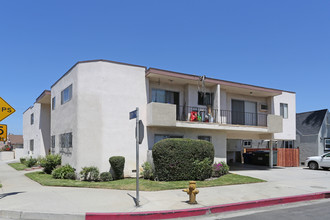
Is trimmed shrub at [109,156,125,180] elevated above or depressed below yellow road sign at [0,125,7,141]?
below

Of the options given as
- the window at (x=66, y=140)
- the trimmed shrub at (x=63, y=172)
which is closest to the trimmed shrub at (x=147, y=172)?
the trimmed shrub at (x=63, y=172)

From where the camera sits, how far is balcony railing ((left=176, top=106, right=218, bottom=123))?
17.1 m

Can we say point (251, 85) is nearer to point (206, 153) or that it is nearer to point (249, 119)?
point (249, 119)

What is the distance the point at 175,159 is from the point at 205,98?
19.9ft

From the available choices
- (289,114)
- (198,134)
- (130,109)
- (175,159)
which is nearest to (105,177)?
(175,159)

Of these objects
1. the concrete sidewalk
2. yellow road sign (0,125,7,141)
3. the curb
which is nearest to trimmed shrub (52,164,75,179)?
the concrete sidewalk

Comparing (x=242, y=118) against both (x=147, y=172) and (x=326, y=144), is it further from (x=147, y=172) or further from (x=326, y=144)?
(x=326, y=144)

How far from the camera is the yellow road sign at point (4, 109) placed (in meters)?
9.98

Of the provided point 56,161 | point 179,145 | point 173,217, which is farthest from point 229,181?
point 56,161

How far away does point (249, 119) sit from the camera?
67.3 feet

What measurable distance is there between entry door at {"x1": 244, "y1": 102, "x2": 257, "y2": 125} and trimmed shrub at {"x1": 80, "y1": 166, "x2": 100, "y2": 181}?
11537 millimetres

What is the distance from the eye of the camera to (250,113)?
20.3m

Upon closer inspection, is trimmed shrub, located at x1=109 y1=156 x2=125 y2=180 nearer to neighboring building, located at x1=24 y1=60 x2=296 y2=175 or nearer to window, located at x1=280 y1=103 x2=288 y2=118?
neighboring building, located at x1=24 y1=60 x2=296 y2=175

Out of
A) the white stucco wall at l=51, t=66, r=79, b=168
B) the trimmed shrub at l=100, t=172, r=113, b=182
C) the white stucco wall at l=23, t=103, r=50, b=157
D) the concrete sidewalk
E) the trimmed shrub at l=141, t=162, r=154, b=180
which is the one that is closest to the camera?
the concrete sidewalk
